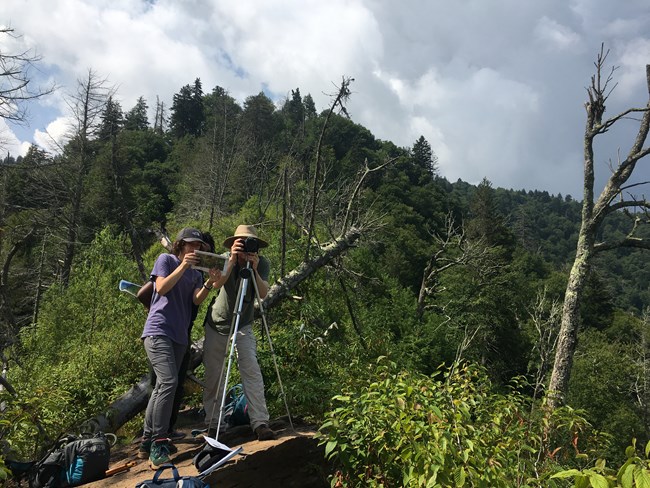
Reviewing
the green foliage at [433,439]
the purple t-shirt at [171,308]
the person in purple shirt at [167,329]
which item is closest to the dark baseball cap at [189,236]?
the person in purple shirt at [167,329]

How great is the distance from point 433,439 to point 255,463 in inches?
61.7

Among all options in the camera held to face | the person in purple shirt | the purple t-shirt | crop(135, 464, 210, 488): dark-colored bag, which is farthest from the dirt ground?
the camera held to face

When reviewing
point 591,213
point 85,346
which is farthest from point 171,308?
point 591,213

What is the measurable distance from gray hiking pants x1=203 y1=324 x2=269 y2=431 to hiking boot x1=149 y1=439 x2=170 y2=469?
0.43m

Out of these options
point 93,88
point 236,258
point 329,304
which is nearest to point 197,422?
point 236,258

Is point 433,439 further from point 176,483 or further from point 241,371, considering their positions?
point 241,371

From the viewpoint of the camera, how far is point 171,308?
11.9 feet

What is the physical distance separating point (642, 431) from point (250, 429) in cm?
2901

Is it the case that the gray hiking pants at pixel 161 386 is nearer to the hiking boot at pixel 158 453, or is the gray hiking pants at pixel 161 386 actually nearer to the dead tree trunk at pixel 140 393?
the hiking boot at pixel 158 453

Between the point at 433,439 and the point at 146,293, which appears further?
the point at 146,293

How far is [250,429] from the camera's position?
400 cm

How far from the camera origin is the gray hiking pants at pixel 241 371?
3.80m

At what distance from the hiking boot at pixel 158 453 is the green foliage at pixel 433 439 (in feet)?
4.06

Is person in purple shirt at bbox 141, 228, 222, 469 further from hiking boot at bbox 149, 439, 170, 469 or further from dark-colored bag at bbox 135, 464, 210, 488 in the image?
dark-colored bag at bbox 135, 464, 210, 488
